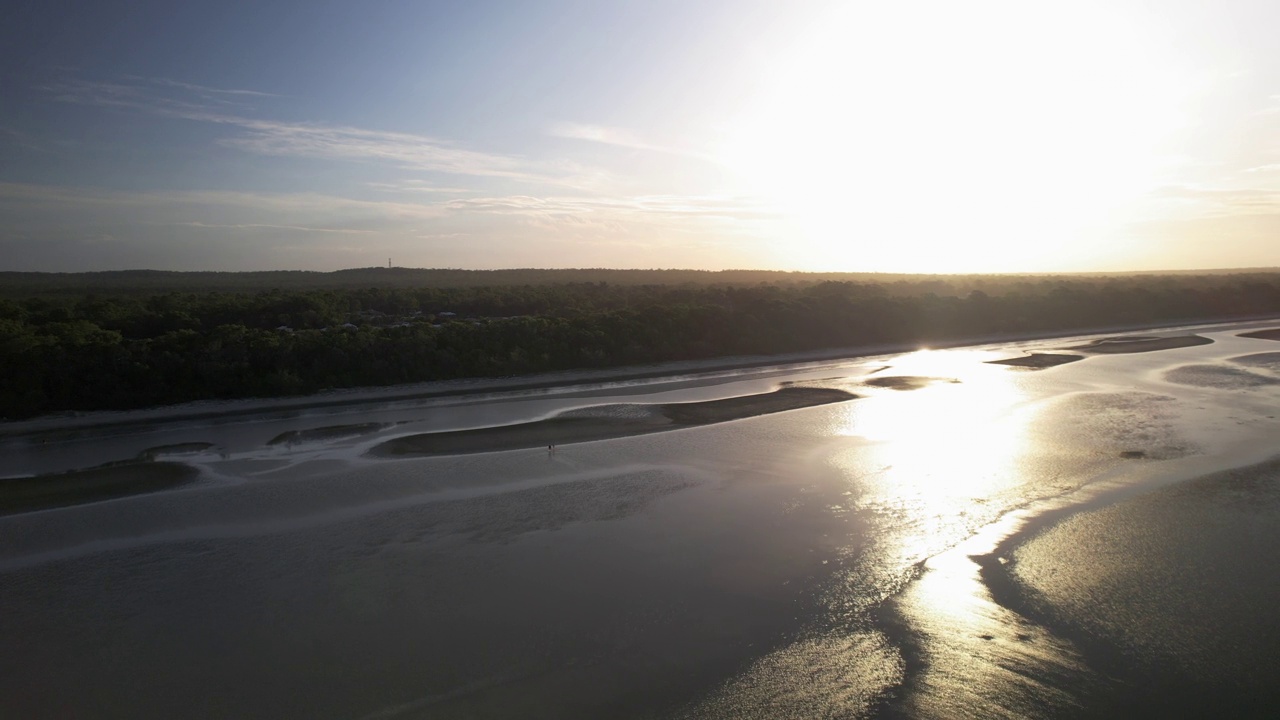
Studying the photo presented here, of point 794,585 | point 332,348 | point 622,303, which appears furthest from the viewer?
point 622,303

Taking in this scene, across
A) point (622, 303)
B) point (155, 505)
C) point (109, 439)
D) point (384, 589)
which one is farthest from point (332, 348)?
point (622, 303)

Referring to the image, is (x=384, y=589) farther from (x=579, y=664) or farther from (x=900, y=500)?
(x=900, y=500)

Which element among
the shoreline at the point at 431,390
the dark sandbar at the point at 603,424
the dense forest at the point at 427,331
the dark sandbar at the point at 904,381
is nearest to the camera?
the dark sandbar at the point at 603,424

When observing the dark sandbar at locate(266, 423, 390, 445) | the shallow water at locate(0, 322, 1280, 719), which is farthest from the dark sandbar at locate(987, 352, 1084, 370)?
the dark sandbar at locate(266, 423, 390, 445)

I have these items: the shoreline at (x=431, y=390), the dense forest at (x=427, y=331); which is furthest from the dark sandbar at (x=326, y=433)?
the dense forest at (x=427, y=331)

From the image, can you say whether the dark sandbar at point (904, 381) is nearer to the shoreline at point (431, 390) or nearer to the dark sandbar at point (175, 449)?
the shoreline at point (431, 390)
